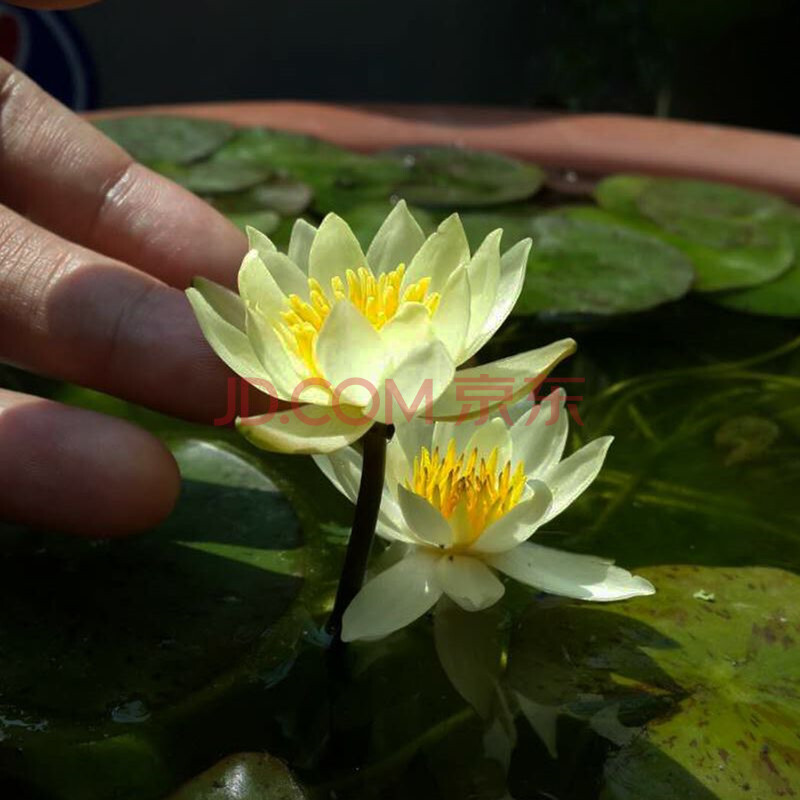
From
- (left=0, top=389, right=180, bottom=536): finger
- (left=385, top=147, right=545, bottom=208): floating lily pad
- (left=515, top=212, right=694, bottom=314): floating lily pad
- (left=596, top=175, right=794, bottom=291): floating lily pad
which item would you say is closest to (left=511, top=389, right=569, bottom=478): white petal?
(left=0, top=389, right=180, bottom=536): finger

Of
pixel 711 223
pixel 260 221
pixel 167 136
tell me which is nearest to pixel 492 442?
pixel 260 221

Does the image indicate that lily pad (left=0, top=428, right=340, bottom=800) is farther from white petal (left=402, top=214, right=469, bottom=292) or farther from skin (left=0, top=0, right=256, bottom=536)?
white petal (left=402, top=214, right=469, bottom=292)

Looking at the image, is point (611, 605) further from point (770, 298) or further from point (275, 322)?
point (770, 298)

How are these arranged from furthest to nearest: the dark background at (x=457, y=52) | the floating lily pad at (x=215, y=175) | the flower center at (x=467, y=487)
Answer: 1. the dark background at (x=457, y=52)
2. the floating lily pad at (x=215, y=175)
3. the flower center at (x=467, y=487)

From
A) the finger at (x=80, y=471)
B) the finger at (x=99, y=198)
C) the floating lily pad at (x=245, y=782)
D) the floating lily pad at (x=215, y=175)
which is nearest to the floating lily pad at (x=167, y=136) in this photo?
the floating lily pad at (x=215, y=175)

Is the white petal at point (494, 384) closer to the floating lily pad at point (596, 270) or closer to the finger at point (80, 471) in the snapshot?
the finger at point (80, 471)

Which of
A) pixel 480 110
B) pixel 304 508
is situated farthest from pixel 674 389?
pixel 480 110
